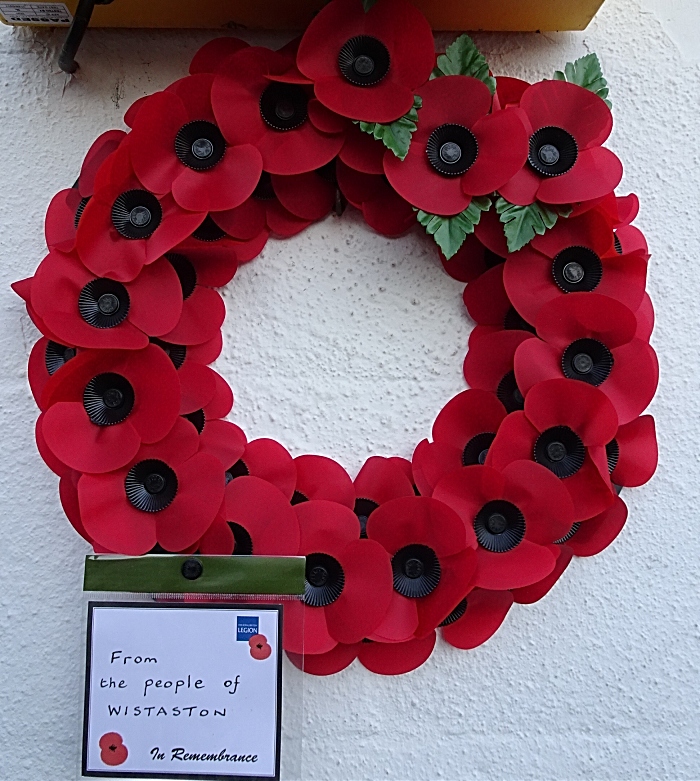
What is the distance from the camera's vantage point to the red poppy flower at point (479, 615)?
72 cm

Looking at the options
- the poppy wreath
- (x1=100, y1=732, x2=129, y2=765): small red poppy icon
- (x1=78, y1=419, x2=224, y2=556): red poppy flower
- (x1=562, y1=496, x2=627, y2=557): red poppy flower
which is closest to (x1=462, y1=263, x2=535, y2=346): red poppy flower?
the poppy wreath

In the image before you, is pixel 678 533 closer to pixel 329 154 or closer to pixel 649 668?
pixel 649 668

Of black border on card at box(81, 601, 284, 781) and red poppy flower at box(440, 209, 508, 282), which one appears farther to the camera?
red poppy flower at box(440, 209, 508, 282)

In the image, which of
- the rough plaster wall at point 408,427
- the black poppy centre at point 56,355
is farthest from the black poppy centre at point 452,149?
the black poppy centre at point 56,355

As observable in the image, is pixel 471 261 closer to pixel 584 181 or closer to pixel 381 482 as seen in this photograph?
pixel 584 181

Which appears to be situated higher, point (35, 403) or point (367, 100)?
point (367, 100)

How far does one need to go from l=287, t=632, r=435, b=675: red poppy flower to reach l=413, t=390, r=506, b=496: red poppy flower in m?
0.16

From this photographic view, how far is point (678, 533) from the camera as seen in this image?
78cm

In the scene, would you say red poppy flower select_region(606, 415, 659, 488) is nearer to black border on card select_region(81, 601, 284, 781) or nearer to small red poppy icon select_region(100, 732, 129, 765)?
black border on card select_region(81, 601, 284, 781)

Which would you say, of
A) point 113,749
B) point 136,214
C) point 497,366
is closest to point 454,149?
point 497,366

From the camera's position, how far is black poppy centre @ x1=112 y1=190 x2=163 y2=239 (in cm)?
72

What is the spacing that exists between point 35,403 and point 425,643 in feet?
1.63

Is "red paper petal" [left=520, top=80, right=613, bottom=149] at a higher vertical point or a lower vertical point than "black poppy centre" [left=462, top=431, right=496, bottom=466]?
higher

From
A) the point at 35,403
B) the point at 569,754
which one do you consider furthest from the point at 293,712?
the point at 35,403
